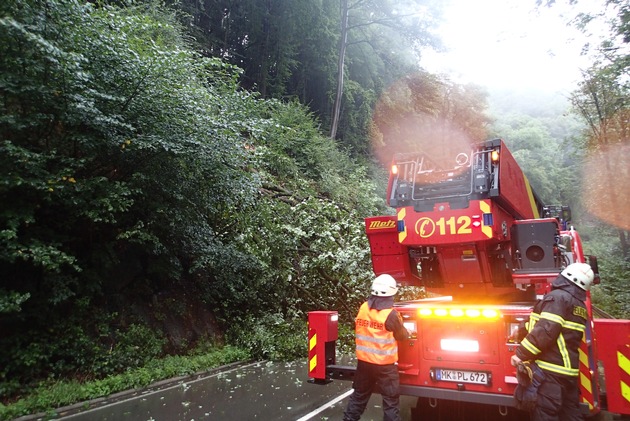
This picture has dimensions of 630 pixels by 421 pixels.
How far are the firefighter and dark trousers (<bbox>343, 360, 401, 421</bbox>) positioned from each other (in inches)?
51.8

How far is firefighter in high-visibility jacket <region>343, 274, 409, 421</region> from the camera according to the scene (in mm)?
4512

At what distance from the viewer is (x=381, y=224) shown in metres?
6.05

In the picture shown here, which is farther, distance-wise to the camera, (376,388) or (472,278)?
(472,278)

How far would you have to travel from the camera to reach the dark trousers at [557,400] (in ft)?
12.0

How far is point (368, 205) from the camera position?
1636 cm

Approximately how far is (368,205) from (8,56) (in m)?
12.6

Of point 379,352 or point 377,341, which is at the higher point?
point 377,341

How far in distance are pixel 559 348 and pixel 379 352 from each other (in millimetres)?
1713

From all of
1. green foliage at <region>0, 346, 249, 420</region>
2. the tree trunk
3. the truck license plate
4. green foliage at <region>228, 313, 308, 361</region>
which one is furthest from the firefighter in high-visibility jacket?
the tree trunk

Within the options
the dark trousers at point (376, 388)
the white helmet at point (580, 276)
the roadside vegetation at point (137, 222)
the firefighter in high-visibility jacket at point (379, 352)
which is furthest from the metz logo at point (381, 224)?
the roadside vegetation at point (137, 222)

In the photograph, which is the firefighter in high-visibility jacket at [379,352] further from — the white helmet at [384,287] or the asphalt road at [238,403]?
the asphalt road at [238,403]

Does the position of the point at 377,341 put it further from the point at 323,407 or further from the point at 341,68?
the point at 341,68

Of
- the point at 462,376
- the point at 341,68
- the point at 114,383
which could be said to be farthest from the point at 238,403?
the point at 341,68

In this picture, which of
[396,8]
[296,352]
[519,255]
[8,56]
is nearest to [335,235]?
[296,352]
